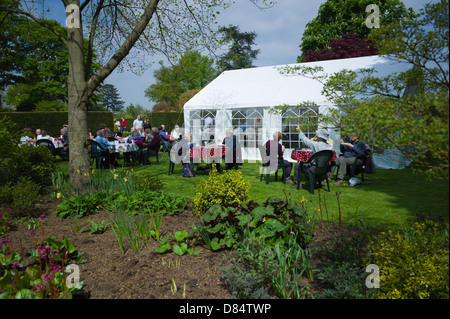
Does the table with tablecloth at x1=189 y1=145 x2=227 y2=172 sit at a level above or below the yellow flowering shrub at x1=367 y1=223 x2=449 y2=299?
above

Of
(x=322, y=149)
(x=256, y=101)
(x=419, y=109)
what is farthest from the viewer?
(x=256, y=101)

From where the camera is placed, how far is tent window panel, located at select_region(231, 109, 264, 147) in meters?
11.3

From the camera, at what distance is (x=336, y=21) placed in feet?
79.7

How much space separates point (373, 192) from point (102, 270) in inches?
226

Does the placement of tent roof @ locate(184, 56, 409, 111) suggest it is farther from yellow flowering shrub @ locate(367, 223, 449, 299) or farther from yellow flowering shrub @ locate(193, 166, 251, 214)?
yellow flowering shrub @ locate(367, 223, 449, 299)

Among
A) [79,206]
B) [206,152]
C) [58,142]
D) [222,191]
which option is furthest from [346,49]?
[79,206]

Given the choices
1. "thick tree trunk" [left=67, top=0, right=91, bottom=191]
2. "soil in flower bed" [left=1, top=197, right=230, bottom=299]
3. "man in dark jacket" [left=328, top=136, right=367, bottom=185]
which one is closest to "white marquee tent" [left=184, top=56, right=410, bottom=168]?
"man in dark jacket" [left=328, top=136, right=367, bottom=185]

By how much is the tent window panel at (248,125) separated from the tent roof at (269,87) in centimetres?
44

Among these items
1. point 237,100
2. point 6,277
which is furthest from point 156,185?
point 237,100

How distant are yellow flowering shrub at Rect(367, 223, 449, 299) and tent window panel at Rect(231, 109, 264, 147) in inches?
366

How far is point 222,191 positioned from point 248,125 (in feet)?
26.9

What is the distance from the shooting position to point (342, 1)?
23.6 m

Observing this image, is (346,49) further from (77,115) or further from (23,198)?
(23,198)

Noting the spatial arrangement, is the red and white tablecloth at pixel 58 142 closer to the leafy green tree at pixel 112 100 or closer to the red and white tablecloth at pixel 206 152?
the red and white tablecloth at pixel 206 152
